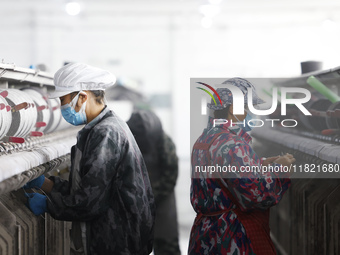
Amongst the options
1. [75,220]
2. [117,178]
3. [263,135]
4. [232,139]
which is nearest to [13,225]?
[75,220]

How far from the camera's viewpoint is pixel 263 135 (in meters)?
4.89

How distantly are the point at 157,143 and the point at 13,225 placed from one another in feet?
8.49

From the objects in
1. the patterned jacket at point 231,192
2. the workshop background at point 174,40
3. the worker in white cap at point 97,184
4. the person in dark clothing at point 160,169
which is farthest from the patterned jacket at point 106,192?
the workshop background at point 174,40

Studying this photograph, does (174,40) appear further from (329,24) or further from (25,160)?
(25,160)

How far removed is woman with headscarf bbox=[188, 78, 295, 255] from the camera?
2.64 metres

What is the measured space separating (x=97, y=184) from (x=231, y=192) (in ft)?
2.39

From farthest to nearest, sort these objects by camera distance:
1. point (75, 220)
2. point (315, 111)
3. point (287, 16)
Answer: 1. point (287, 16)
2. point (315, 111)
3. point (75, 220)

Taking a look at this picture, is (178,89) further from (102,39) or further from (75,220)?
(75,220)

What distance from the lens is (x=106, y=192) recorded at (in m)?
2.45

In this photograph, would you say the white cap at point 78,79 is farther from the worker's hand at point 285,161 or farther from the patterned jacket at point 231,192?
the worker's hand at point 285,161

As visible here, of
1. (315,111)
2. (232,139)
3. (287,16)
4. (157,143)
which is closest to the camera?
(232,139)

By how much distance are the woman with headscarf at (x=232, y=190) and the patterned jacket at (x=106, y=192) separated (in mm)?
369

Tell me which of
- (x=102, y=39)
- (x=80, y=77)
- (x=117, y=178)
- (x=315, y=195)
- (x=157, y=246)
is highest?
(x=102, y=39)

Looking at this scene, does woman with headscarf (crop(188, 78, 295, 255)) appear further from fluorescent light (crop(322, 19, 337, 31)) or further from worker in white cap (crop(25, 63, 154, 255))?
fluorescent light (crop(322, 19, 337, 31))
